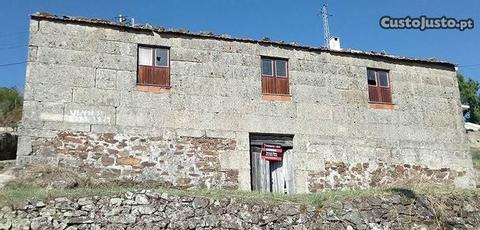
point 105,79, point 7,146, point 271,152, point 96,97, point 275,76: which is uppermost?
point 275,76

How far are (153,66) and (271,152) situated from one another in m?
4.62

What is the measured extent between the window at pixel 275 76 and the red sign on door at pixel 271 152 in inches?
71.4

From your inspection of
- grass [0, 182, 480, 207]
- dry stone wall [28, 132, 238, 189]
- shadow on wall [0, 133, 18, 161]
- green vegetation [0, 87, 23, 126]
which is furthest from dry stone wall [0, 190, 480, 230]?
green vegetation [0, 87, 23, 126]

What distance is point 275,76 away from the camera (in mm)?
17859

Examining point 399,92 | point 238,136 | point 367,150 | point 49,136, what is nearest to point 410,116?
point 399,92

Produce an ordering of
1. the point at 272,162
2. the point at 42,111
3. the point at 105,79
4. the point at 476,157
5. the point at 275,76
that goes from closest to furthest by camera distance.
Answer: the point at 42,111 < the point at 105,79 < the point at 272,162 < the point at 275,76 < the point at 476,157

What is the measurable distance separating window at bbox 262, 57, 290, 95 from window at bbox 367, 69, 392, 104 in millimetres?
3264

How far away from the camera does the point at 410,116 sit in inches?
754

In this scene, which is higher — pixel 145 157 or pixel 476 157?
pixel 476 157

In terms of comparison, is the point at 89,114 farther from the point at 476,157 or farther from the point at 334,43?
the point at 476,157

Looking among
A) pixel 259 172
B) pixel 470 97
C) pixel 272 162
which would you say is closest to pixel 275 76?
pixel 272 162

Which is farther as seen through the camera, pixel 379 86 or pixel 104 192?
pixel 379 86

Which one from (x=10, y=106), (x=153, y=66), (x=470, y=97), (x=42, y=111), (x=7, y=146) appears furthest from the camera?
(x=470, y=97)

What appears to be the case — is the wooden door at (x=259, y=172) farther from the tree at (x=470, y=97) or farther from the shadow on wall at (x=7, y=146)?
the tree at (x=470, y=97)
